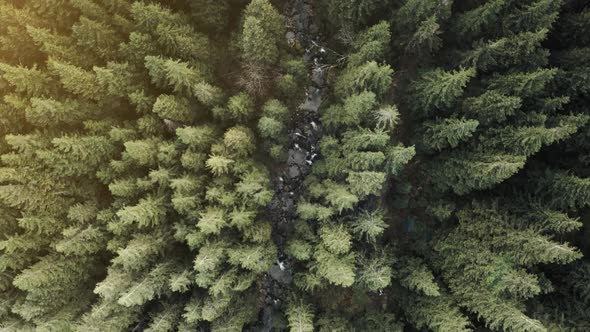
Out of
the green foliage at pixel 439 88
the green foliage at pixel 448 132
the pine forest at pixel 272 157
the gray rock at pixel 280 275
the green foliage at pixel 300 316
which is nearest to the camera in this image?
the green foliage at pixel 439 88

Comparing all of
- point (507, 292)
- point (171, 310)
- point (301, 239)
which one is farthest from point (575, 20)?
point (171, 310)

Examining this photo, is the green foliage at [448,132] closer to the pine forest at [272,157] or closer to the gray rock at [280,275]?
the pine forest at [272,157]

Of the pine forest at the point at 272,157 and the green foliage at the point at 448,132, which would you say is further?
the pine forest at the point at 272,157

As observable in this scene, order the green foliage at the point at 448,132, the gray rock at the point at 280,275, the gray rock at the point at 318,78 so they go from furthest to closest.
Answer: the gray rock at the point at 280,275
the gray rock at the point at 318,78
the green foliage at the point at 448,132

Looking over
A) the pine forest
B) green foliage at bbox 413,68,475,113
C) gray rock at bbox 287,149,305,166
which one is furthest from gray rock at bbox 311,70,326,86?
green foliage at bbox 413,68,475,113

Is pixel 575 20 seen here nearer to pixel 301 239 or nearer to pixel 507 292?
pixel 507 292

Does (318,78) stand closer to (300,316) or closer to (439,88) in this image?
(439,88)

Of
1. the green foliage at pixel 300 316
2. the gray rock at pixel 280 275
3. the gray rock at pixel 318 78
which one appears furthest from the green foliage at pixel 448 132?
the gray rock at pixel 280 275

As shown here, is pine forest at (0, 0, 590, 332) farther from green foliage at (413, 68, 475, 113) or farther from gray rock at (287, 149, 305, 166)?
gray rock at (287, 149, 305, 166)
